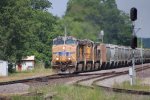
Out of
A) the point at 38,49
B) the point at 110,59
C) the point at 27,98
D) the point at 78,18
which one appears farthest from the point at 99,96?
the point at 38,49

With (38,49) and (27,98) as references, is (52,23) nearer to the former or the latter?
(38,49)

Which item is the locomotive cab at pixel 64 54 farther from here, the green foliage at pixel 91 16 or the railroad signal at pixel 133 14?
the green foliage at pixel 91 16

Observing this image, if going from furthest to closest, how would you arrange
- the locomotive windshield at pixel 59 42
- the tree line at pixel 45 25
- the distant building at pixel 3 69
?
the tree line at pixel 45 25 < the distant building at pixel 3 69 < the locomotive windshield at pixel 59 42

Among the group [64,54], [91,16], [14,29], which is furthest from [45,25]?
[64,54]

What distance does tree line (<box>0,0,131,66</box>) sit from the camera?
5606 centimetres

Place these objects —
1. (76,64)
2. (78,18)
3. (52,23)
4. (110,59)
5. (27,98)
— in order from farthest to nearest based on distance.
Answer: (52,23), (78,18), (110,59), (76,64), (27,98)

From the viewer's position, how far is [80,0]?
7369 cm

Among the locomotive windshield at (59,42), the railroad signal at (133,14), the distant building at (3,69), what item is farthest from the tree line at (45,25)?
the railroad signal at (133,14)

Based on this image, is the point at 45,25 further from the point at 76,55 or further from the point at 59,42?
the point at 76,55

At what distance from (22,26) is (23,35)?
1175 mm

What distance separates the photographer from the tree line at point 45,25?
56.1 m

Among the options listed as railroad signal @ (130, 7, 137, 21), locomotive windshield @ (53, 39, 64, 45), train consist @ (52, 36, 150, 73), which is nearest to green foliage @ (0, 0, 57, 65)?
train consist @ (52, 36, 150, 73)

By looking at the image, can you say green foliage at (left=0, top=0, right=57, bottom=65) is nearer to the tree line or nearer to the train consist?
the tree line

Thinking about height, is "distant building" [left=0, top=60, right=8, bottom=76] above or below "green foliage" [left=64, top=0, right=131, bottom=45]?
below
